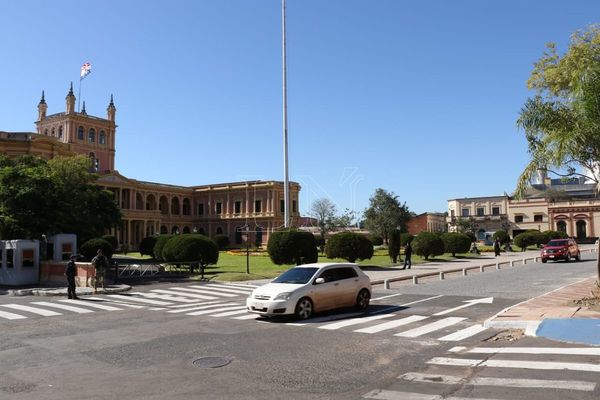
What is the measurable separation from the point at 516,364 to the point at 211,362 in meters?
4.79

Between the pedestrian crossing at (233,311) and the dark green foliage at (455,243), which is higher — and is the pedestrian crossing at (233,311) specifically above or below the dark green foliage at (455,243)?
below

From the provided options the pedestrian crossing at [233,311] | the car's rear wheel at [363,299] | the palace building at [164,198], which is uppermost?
the palace building at [164,198]

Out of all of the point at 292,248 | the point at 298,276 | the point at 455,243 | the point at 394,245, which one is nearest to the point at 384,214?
the point at 455,243

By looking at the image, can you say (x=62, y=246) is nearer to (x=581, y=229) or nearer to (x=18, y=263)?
(x=18, y=263)

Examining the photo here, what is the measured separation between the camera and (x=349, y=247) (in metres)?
33.8

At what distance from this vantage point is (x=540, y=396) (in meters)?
6.35

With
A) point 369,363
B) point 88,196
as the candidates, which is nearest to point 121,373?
point 369,363

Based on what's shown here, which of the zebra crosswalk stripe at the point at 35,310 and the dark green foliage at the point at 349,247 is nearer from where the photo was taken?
the zebra crosswalk stripe at the point at 35,310

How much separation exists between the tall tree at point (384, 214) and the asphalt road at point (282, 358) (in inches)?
2339

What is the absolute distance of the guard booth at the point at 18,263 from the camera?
84.6 ft

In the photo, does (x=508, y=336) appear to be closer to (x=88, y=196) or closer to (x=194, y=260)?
(x=194, y=260)

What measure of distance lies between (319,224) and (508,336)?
67182mm

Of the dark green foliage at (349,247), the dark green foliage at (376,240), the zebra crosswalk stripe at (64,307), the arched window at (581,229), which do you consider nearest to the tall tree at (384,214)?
the dark green foliage at (376,240)

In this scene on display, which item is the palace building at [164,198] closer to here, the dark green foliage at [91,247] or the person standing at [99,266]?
the dark green foliage at [91,247]
